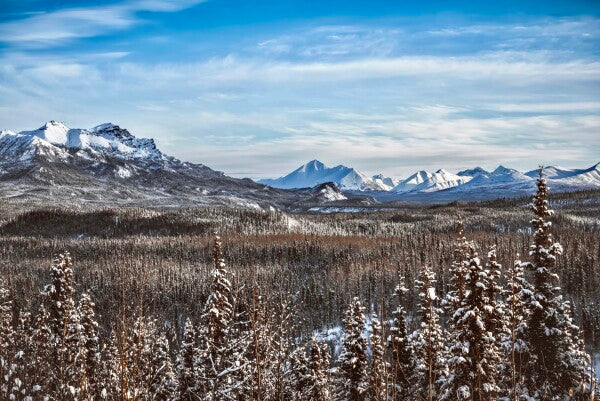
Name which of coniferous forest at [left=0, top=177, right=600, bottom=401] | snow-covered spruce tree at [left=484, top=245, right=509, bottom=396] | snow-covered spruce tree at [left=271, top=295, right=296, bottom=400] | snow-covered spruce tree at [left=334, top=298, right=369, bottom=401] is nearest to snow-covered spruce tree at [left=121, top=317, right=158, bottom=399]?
coniferous forest at [left=0, top=177, right=600, bottom=401]

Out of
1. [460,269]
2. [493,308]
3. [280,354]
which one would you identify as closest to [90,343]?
[460,269]

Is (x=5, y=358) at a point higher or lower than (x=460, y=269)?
lower

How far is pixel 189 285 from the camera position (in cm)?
11419

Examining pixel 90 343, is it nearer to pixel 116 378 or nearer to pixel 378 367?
pixel 116 378

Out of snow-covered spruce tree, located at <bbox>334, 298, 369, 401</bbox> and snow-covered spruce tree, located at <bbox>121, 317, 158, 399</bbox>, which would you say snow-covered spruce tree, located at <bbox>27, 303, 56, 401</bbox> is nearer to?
snow-covered spruce tree, located at <bbox>121, 317, 158, 399</bbox>

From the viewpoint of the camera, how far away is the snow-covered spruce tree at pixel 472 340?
20328 millimetres

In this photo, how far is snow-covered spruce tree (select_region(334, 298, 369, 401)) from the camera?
88.1 ft

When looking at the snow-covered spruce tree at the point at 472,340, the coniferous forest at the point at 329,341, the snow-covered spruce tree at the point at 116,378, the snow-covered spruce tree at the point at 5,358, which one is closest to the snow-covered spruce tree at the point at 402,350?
the coniferous forest at the point at 329,341

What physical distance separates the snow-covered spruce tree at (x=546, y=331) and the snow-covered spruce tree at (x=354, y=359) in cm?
850

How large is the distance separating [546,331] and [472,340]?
630cm

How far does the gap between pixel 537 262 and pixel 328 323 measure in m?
65.0

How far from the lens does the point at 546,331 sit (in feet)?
81.4

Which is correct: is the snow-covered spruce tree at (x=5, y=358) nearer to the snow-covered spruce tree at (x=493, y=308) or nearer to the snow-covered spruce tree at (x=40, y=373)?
the snow-covered spruce tree at (x=40, y=373)

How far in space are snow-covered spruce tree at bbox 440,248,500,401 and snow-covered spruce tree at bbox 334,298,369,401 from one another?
599 cm
